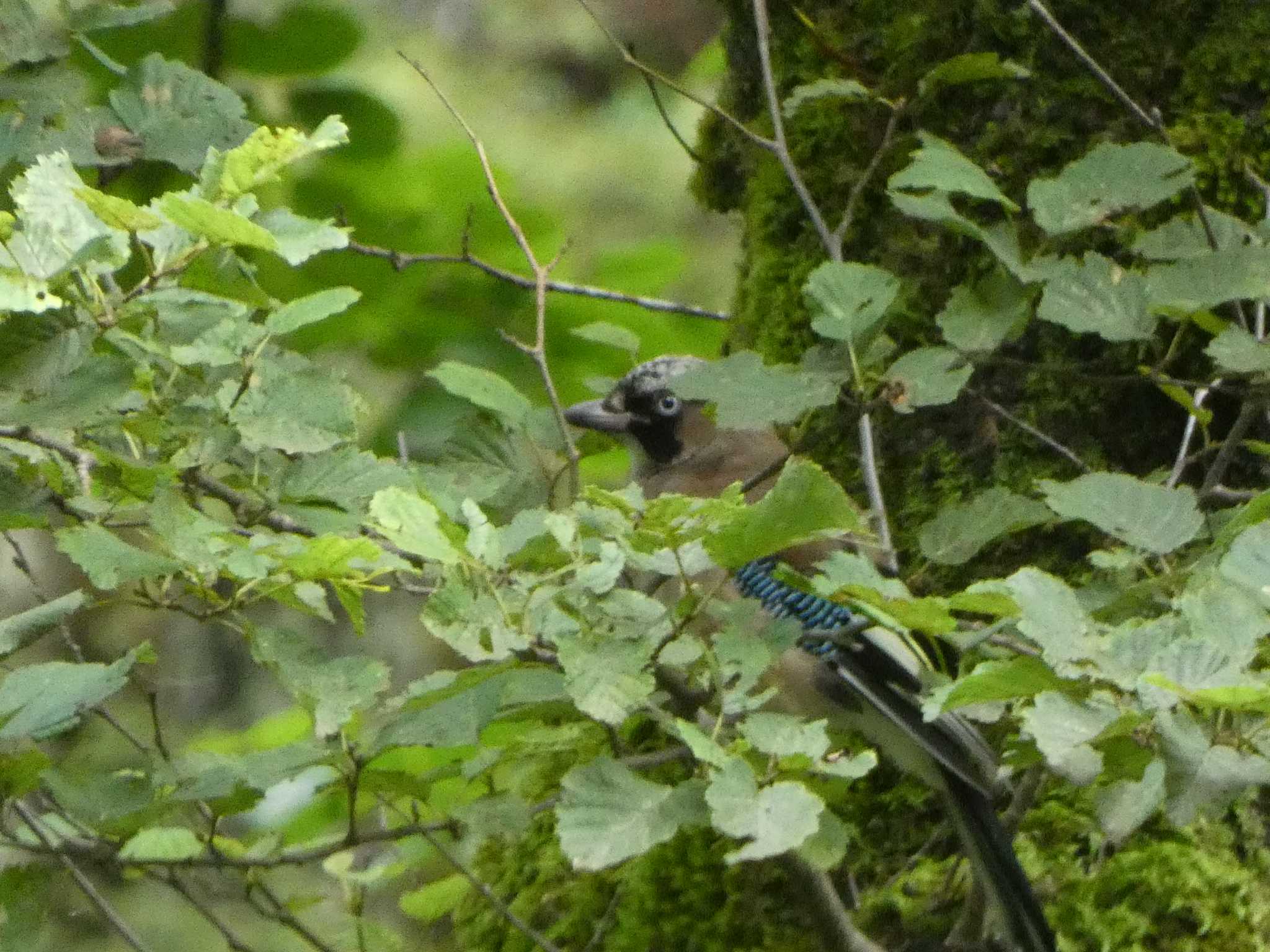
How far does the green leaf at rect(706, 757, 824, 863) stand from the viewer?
1.27 metres

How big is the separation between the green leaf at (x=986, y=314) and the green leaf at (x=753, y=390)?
7.4 inches

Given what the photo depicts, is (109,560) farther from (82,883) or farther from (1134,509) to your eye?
(1134,509)

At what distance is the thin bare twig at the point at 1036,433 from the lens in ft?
7.20

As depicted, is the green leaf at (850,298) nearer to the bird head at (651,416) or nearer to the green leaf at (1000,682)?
the green leaf at (1000,682)

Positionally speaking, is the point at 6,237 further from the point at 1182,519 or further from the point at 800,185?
the point at 800,185

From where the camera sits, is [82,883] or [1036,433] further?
[1036,433]

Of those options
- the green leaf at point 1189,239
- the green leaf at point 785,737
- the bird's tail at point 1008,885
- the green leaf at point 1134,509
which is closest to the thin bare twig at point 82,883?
the green leaf at point 785,737

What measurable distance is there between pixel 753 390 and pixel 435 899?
2.99 feet

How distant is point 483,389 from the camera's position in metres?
2.09

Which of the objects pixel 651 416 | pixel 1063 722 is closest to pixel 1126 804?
pixel 1063 722

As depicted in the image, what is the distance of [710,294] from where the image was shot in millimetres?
6098

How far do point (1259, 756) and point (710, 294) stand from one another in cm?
489

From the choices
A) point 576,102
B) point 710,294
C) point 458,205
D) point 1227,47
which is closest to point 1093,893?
point 1227,47

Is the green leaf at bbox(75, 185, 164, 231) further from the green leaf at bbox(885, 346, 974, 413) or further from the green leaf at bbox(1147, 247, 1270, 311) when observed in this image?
the green leaf at bbox(1147, 247, 1270, 311)
